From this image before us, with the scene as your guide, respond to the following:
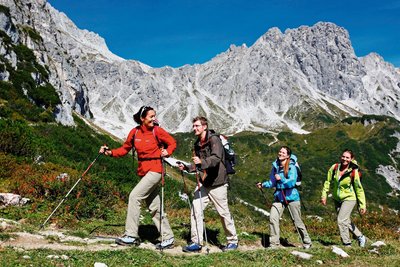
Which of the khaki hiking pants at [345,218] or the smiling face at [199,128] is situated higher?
the smiling face at [199,128]

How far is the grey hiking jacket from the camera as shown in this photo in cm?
951

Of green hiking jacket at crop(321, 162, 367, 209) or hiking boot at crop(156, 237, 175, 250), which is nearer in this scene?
hiking boot at crop(156, 237, 175, 250)

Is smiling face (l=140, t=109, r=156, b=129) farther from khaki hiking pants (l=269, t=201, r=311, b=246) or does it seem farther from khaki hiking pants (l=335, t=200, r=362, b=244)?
khaki hiking pants (l=335, t=200, r=362, b=244)

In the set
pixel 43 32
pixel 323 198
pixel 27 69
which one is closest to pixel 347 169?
pixel 323 198

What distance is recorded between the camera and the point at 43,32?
9781 cm

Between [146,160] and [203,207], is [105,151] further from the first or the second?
[203,207]

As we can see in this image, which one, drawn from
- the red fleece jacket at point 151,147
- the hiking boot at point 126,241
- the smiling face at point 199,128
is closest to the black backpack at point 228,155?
the smiling face at point 199,128

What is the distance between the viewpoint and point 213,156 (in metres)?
9.37

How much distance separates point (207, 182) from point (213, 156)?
0.94 meters

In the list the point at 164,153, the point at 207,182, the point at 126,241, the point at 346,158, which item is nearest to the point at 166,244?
the point at 126,241

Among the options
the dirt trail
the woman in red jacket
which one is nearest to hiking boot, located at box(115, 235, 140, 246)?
the woman in red jacket

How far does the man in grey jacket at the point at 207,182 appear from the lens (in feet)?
31.4

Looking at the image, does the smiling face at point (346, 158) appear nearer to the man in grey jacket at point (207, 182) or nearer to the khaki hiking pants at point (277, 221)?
the khaki hiking pants at point (277, 221)

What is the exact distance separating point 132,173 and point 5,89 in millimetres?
16613
